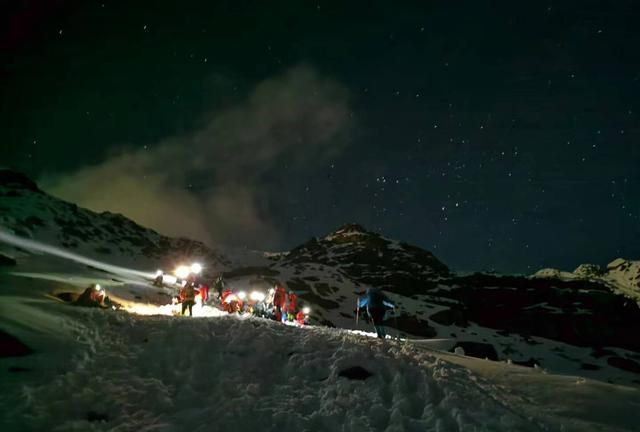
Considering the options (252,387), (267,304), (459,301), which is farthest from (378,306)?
(459,301)

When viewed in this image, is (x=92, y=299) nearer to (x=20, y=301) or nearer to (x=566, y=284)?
(x=20, y=301)

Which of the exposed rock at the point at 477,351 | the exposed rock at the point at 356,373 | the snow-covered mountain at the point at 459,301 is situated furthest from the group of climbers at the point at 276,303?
the snow-covered mountain at the point at 459,301

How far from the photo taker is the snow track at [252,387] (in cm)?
893

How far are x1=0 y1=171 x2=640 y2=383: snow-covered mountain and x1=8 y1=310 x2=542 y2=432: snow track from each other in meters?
77.9

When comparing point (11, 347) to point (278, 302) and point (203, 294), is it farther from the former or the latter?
point (203, 294)

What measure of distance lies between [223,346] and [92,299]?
416 inches

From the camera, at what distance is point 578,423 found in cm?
889

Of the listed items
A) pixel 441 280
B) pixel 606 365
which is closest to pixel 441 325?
pixel 606 365

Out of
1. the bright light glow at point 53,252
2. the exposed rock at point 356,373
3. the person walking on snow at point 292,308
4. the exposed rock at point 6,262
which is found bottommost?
the exposed rock at point 356,373

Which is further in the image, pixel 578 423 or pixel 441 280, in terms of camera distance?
pixel 441 280

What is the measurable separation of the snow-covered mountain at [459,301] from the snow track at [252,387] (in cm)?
7786

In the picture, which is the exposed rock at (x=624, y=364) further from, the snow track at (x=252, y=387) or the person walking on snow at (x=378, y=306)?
the snow track at (x=252, y=387)

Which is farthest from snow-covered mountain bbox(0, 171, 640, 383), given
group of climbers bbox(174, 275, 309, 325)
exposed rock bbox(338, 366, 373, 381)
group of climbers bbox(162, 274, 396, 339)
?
exposed rock bbox(338, 366, 373, 381)

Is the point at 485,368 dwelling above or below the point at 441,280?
below
